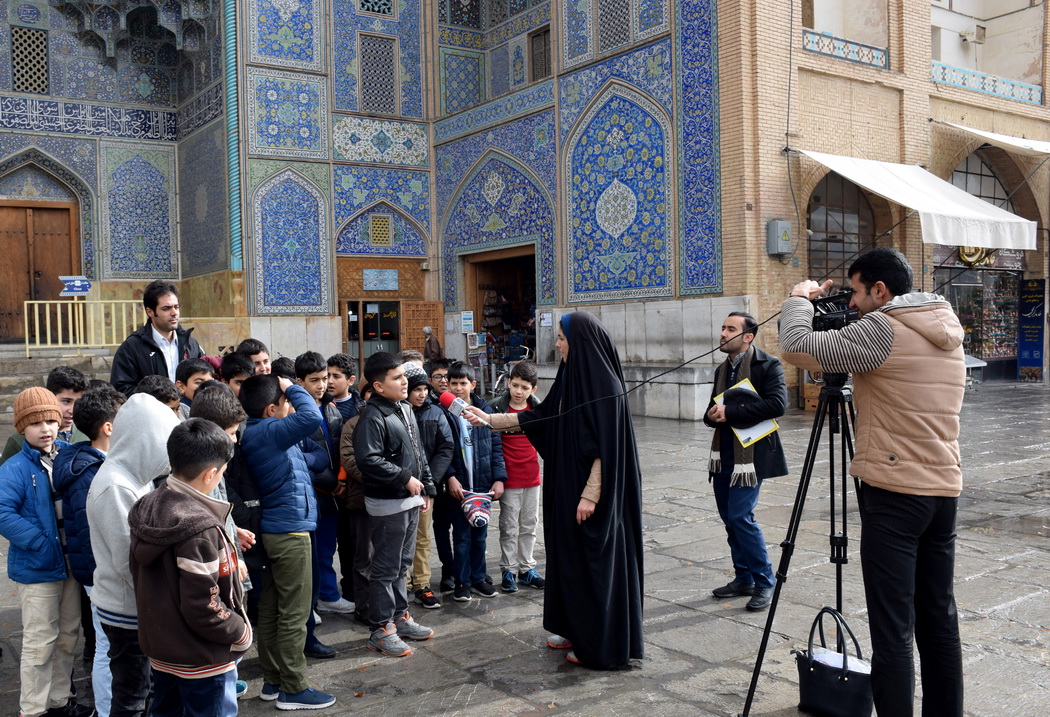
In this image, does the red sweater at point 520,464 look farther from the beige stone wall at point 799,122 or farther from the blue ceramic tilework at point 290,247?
the blue ceramic tilework at point 290,247

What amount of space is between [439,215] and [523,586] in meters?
13.0

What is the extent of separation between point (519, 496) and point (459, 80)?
1365cm

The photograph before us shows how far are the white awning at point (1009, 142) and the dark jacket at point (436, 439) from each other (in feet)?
42.3

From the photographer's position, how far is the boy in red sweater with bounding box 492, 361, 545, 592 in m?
4.79

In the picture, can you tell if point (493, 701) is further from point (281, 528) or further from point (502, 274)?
point (502, 274)

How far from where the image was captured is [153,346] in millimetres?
4562

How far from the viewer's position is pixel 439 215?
17.1 m

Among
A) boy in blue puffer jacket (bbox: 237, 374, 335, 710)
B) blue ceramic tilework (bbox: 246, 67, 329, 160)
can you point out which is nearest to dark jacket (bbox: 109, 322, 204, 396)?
boy in blue puffer jacket (bbox: 237, 374, 335, 710)

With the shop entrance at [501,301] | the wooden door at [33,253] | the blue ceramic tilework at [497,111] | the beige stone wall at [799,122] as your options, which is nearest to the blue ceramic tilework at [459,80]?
the blue ceramic tilework at [497,111]

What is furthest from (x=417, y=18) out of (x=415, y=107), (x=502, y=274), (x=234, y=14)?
(x=502, y=274)

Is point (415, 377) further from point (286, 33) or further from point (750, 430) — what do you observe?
point (286, 33)

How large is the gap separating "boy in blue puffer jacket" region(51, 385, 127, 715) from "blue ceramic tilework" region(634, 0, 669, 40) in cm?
1108

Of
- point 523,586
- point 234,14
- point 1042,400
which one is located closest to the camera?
point 523,586

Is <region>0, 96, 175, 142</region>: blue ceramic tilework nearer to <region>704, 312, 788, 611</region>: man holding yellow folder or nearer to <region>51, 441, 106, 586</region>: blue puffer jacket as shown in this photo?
<region>51, 441, 106, 586</region>: blue puffer jacket
